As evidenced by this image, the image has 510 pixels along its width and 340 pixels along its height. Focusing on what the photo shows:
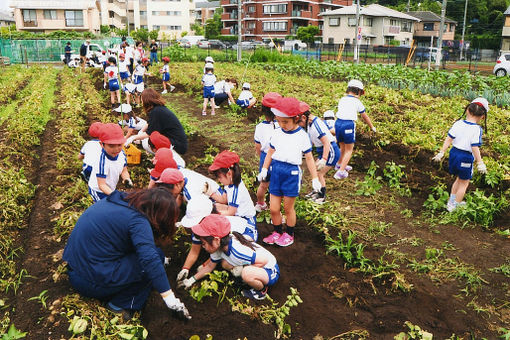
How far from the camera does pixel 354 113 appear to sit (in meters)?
6.29

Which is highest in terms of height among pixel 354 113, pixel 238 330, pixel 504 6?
pixel 504 6

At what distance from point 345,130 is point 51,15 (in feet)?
163

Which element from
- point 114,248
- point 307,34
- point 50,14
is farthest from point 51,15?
point 114,248

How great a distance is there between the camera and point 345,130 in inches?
251

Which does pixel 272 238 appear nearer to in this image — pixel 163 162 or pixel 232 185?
pixel 232 185

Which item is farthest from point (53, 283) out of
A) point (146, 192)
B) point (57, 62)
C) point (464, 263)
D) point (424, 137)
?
point (57, 62)

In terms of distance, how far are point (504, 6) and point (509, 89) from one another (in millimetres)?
52507

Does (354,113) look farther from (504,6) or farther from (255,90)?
(504,6)

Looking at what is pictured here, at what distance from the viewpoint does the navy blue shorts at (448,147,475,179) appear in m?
5.37

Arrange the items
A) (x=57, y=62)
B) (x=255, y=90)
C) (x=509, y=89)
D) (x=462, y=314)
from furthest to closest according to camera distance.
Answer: (x=57, y=62) < (x=255, y=90) < (x=509, y=89) < (x=462, y=314)

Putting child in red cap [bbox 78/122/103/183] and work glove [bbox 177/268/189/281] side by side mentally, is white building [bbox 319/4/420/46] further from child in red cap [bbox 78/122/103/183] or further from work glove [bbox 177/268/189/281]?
work glove [bbox 177/268/189/281]

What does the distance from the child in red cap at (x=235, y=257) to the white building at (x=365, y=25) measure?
45818mm

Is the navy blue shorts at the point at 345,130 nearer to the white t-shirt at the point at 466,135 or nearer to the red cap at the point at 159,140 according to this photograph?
the white t-shirt at the point at 466,135

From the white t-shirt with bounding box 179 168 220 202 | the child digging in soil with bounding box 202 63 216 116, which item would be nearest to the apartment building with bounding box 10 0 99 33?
→ the child digging in soil with bounding box 202 63 216 116
